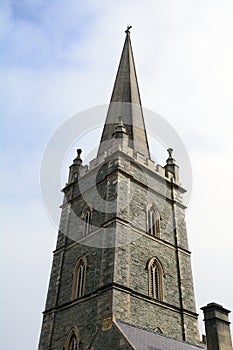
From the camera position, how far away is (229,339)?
12.8 m

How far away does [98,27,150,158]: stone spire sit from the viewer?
26.4 metres

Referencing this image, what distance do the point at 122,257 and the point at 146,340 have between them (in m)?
5.45

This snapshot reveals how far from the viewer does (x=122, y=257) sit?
18.7 m

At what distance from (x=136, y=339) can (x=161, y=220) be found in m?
10.0

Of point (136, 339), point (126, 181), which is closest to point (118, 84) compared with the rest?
point (126, 181)

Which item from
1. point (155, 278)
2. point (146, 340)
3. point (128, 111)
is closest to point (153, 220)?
point (155, 278)

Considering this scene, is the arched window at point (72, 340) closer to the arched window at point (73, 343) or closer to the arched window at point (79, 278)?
the arched window at point (73, 343)

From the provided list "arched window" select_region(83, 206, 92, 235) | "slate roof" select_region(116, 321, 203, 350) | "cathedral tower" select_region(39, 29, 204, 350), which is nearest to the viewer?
"slate roof" select_region(116, 321, 203, 350)

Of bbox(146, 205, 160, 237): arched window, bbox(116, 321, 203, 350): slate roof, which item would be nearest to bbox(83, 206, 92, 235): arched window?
bbox(146, 205, 160, 237): arched window

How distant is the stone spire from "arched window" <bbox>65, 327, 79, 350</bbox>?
11.2 metres

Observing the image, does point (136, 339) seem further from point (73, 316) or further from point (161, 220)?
point (161, 220)

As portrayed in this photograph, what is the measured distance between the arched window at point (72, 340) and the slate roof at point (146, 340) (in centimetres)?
435

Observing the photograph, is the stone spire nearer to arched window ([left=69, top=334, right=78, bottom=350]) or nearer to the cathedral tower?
the cathedral tower

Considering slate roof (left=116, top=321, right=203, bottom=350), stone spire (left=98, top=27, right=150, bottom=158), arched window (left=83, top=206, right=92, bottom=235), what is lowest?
slate roof (left=116, top=321, right=203, bottom=350)
